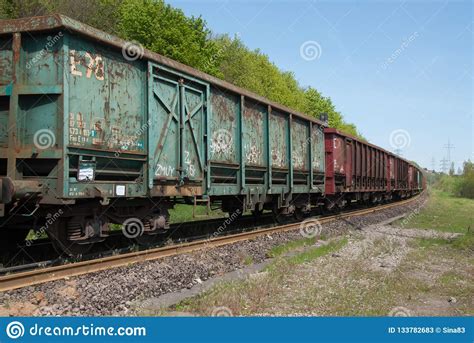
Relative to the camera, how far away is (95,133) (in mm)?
6613

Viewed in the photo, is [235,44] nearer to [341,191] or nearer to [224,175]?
[341,191]

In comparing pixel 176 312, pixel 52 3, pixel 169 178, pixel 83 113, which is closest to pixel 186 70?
pixel 169 178

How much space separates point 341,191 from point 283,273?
1095 centimetres

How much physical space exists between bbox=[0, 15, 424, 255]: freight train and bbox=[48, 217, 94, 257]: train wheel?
0.02 meters

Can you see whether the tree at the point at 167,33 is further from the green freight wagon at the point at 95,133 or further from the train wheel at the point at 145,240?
the train wheel at the point at 145,240

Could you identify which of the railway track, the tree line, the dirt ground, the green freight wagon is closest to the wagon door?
the green freight wagon

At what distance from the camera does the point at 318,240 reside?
11492mm

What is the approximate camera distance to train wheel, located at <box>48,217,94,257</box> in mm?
A: 6719

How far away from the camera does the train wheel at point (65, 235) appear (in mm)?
6719

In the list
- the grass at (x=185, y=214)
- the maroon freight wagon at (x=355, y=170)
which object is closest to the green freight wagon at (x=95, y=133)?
the grass at (x=185, y=214)

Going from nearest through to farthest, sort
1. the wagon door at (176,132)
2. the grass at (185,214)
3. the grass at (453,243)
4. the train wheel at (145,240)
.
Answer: the wagon door at (176,132), the train wheel at (145,240), the grass at (453,243), the grass at (185,214)

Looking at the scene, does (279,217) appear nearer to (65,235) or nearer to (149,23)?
(65,235)

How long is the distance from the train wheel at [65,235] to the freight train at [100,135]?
2cm

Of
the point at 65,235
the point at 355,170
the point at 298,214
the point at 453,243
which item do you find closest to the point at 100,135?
the point at 65,235
